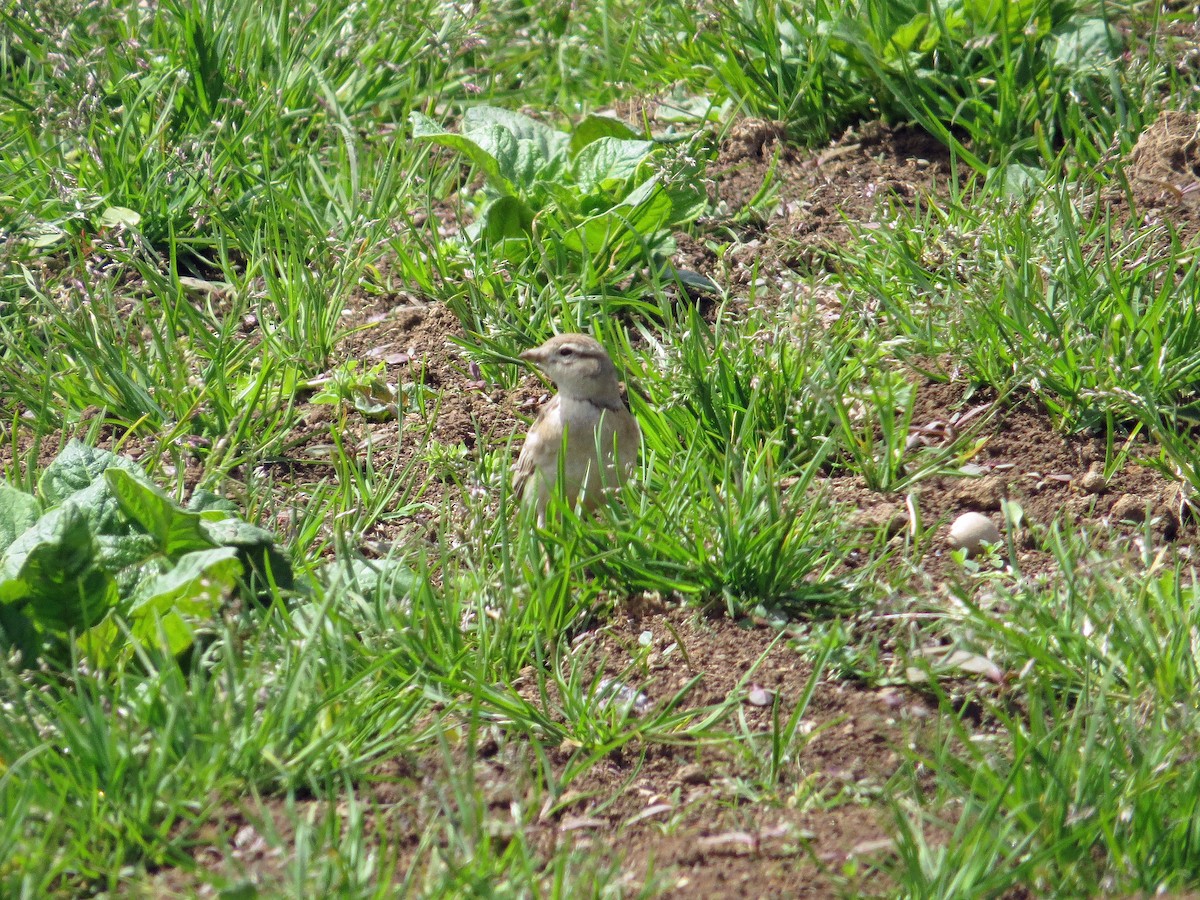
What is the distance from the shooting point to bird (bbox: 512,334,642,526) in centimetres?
539

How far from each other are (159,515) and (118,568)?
221mm

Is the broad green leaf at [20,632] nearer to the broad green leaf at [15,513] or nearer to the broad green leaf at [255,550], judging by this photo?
the broad green leaf at [15,513]

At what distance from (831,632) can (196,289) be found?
12.3 ft

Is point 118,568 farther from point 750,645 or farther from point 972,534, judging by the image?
point 972,534

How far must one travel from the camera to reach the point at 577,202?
250 inches

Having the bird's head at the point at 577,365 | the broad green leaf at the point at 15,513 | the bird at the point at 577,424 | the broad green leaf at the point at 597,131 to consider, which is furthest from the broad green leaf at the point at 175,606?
the broad green leaf at the point at 597,131

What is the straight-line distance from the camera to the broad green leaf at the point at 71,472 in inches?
180

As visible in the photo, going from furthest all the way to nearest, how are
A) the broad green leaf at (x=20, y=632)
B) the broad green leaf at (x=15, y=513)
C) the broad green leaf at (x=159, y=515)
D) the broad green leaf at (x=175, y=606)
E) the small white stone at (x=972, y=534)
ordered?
the small white stone at (x=972, y=534), the broad green leaf at (x=15, y=513), the broad green leaf at (x=159, y=515), the broad green leaf at (x=20, y=632), the broad green leaf at (x=175, y=606)

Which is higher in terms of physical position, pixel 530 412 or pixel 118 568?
pixel 118 568

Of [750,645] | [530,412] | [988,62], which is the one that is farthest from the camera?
[988,62]

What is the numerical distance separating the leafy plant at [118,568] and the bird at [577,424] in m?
1.35

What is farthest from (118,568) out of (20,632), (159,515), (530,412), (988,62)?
(988,62)

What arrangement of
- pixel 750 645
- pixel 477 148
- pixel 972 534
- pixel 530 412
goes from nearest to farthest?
pixel 750 645
pixel 972 534
pixel 530 412
pixel 477 148

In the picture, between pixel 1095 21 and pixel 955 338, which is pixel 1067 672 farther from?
pixel 1095 21
